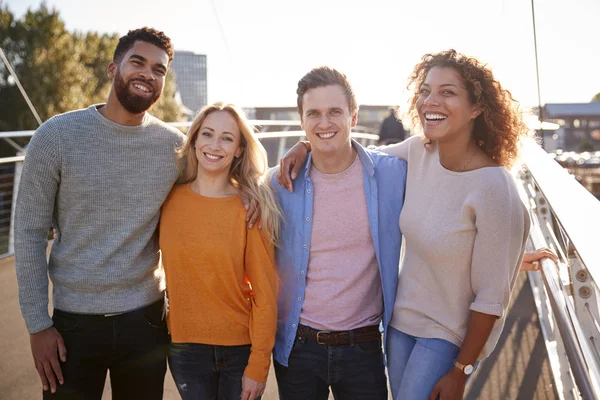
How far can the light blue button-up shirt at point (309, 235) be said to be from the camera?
2240mm

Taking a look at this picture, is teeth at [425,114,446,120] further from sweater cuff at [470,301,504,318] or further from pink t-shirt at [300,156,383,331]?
sweater cuff at [470,301,504,318]

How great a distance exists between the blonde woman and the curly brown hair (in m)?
0.84

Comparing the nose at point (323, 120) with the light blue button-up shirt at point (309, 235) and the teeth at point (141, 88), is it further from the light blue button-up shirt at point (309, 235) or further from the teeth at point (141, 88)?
the teeth at point (141, 88)

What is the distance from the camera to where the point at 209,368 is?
2205 mm

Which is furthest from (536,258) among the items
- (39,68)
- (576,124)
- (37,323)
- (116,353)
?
(39,68)

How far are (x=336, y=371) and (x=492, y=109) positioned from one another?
1.11 meters

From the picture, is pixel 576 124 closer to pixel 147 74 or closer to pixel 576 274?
pixel 576 274

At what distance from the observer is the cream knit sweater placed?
1.92 m

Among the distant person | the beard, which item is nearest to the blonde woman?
the beard

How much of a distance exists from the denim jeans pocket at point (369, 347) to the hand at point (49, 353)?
107 cm

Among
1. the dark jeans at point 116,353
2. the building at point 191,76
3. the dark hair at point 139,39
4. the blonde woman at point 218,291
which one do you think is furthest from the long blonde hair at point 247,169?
the building at point 191,76

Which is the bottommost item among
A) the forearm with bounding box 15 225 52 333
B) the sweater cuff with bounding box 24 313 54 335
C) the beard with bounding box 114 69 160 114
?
the sweater cuff with bounding box 24 313 54 335

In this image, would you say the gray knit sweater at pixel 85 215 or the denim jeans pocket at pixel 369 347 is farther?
the denim jeans pocket at pixel 369 347

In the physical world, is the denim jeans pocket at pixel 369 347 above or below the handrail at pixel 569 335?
below
